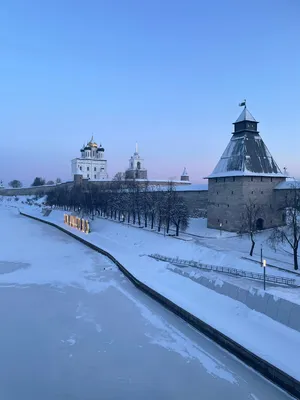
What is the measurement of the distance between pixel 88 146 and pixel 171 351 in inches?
2687

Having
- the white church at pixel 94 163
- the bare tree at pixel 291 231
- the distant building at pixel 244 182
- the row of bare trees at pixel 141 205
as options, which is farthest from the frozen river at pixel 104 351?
the white church at pixel 94 163

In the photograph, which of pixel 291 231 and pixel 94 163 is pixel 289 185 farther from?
pixel 94 163

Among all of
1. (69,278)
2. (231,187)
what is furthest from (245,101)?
(69,278)

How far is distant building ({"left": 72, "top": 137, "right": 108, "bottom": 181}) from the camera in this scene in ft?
230

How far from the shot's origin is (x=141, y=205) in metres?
27.2

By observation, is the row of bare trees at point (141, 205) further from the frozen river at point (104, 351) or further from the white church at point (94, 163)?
the white church at point (94, 163)

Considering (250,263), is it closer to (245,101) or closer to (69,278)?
(69,278)

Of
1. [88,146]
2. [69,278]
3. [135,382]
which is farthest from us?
[88,146]

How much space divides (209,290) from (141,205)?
17360 mm

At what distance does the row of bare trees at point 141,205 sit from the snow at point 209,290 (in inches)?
71.9

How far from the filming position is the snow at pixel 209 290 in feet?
23.4

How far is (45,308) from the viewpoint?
10.1 m

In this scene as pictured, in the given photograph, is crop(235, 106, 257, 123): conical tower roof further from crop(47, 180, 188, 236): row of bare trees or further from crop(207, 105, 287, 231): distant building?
crop(47, 180, 188, 236): row of bare trees

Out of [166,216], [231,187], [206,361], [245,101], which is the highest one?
[245,101]
